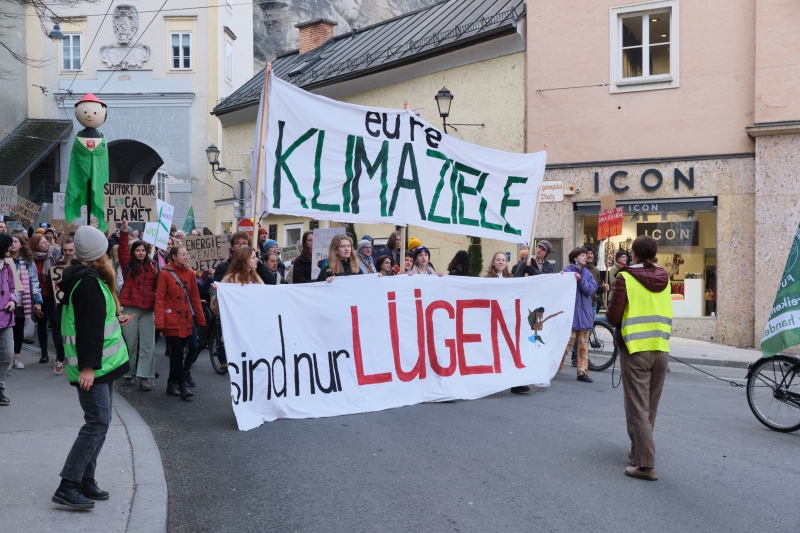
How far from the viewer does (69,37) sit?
37000 mm

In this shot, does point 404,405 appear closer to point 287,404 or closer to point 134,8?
point 287,404

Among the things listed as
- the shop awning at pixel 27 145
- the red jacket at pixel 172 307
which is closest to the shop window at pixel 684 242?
the red jacket at pixel 172 307

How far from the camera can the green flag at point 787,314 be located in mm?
7672

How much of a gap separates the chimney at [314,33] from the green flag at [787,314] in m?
26.9

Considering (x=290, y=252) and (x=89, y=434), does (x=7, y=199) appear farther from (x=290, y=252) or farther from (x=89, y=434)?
(x=89, y=434)

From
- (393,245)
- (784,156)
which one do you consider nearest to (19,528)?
(393,245)

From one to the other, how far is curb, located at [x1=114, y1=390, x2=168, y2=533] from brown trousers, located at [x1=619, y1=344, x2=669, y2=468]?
3451 mm

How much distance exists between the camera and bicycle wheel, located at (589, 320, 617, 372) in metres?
11.9

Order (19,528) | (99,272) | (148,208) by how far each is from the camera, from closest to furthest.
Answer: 1. (19,528)
2. (99,272)
3. (148,208)

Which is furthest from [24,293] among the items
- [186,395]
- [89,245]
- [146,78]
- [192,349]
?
[146,78]

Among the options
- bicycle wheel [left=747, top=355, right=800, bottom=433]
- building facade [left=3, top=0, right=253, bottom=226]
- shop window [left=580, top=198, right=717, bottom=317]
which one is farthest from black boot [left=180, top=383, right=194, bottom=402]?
building facade [left=3, top=0, right=253, bottom=226]

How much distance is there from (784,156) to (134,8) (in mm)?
29951

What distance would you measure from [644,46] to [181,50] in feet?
81.0

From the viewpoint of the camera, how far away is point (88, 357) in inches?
205
